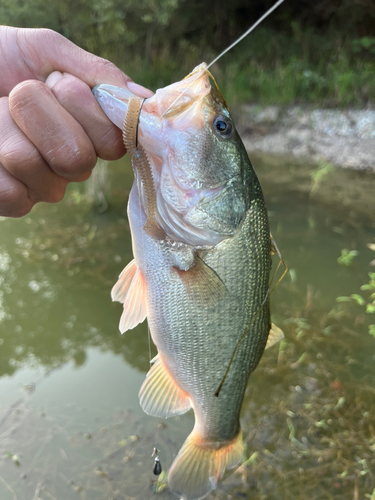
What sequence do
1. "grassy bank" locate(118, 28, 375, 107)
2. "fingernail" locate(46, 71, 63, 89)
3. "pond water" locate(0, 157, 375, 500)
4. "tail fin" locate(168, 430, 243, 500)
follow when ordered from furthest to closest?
"grassy bank" locate(118, 28, 375, 107) → "pond water" locate(0, 157, 375, 500) → "tail fin" locate(168, 430, 243, 500) → "fingernail" locate(46, 71, 63, 89)

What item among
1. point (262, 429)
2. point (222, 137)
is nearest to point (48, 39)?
point (222, 137)

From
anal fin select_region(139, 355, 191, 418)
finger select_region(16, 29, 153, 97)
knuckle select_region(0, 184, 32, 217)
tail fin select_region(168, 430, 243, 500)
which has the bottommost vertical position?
tail fin select_region(168, 430, 243, 500)

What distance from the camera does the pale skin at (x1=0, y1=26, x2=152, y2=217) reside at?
1.26m

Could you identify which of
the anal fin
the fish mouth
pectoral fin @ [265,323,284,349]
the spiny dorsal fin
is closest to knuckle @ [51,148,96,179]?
the fish mouth

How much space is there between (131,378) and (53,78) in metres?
2.66

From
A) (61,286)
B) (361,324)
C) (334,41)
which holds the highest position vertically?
(334,41)

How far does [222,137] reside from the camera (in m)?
1.41

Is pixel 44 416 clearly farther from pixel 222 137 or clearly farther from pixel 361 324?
pixel 361 324

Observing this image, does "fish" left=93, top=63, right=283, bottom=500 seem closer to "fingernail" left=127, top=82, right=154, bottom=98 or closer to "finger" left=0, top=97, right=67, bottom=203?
"fingernail" left=127, top=82, right=154, bottom=98

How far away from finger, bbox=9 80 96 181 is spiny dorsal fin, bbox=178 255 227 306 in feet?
1.90

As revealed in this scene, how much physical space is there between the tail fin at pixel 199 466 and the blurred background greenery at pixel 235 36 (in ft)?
29.2

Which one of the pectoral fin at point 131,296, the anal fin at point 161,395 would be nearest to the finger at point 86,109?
the pectoral fin at point 131,296

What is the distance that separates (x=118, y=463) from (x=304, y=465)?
133 centimetres

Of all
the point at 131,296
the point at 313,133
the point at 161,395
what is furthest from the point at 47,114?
the point at 313,133
